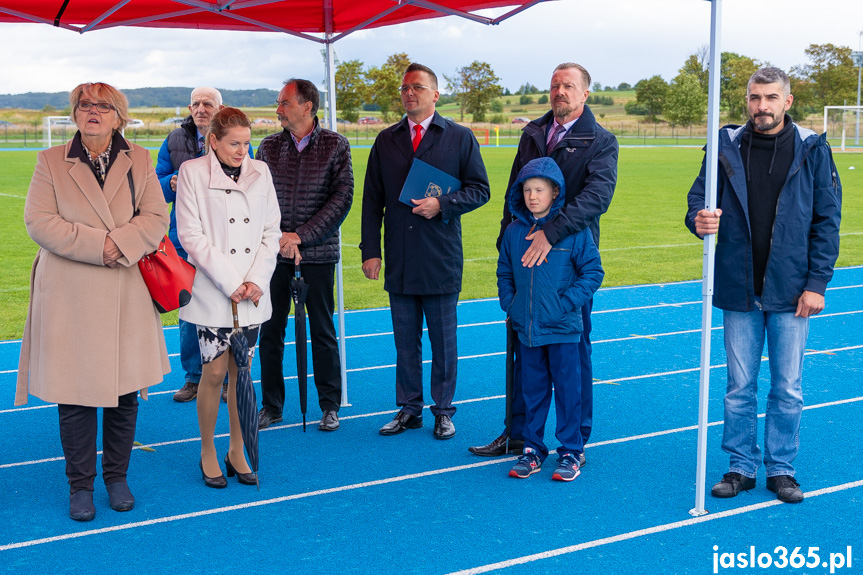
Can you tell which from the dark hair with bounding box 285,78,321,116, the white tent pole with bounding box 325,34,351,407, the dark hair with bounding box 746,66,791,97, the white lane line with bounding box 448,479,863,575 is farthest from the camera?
the white tent pole with bounding box 325,34,351,407

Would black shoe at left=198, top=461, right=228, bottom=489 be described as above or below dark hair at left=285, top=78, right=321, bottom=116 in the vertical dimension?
below

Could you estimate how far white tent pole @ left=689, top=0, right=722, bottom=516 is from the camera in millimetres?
3803

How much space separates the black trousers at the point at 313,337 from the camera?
17.6ft

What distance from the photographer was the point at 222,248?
4434mm

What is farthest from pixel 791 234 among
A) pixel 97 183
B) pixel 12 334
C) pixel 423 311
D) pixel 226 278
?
pixel 12 334

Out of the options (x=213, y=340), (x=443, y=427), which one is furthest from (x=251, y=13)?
(x=443, y=427)

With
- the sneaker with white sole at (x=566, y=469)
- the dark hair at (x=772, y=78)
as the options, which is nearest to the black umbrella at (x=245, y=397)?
the sneaker with white sole at (x=566, y=469)

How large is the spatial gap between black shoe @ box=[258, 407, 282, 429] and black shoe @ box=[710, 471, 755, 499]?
2.72 meters

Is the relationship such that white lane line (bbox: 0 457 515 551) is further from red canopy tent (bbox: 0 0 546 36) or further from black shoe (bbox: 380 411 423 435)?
red canopy tent (bbox: 0 0 546 36)

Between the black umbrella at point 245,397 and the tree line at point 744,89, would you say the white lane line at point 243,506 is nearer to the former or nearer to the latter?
the black umbrella at point 245,397

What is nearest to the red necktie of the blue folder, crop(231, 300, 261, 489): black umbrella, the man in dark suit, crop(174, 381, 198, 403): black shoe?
the man in dark suit

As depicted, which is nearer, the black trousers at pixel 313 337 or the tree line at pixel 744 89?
the black trousers at pixel 313 337

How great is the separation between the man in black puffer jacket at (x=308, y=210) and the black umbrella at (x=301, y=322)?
123mm

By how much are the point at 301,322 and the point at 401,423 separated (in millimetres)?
898
